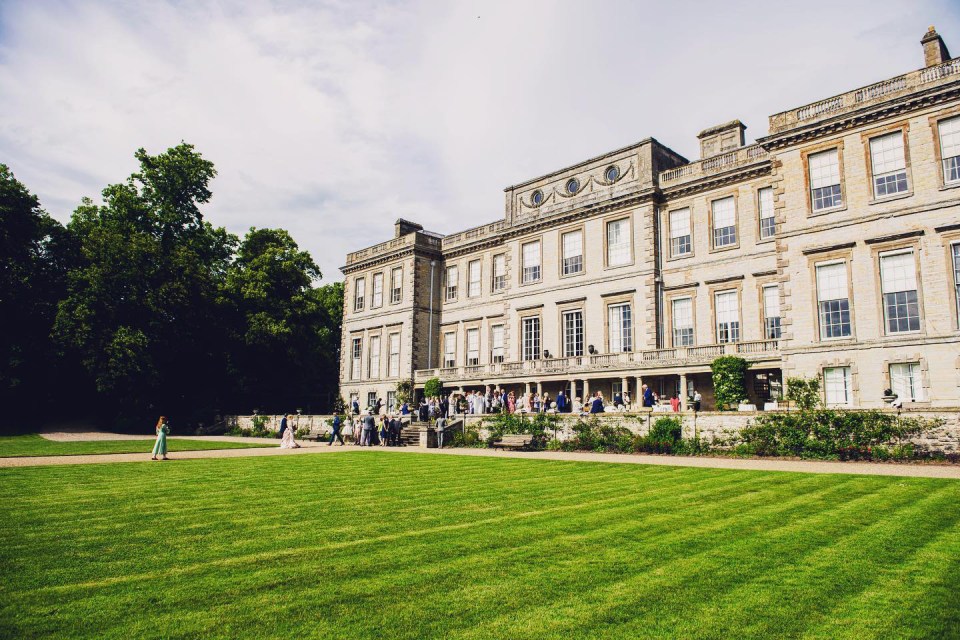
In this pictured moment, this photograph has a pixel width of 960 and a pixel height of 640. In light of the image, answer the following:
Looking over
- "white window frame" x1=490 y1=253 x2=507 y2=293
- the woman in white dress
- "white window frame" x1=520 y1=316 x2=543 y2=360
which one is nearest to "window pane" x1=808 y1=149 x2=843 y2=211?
"white window frame" x1=520 y1=316 x2=543 y2=360

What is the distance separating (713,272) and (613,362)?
6676mm

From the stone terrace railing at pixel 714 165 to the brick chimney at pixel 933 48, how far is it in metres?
6.84

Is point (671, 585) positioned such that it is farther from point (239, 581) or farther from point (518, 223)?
point (518, 223)

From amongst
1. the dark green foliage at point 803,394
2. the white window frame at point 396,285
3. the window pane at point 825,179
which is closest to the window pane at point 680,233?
the window pane at point 825,179

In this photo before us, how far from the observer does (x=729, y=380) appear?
88.9ft

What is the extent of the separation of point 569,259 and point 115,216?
31407mm

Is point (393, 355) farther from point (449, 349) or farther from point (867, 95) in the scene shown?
point (867, 95)

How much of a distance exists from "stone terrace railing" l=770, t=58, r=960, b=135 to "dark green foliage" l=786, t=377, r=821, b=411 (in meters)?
11.3

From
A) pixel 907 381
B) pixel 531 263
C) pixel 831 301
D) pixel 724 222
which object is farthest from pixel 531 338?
pixel 907 381

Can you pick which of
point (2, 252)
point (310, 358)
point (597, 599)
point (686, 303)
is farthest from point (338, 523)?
point (310, 358)

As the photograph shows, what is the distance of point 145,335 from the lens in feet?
127

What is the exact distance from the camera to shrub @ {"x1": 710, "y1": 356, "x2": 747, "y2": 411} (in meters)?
26.9

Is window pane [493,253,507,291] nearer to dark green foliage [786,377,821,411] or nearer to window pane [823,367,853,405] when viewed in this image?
window pane [823,367,853,405]

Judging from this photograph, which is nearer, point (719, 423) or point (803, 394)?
point (719, 423)
